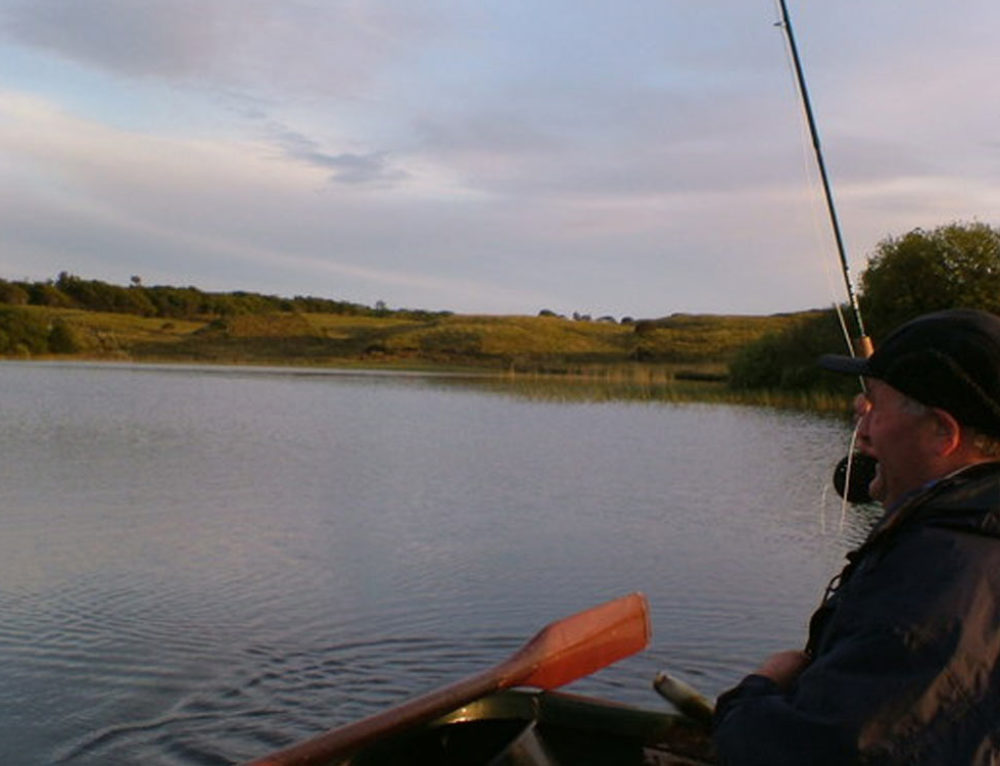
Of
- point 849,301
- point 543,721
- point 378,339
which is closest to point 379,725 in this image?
point 543,721

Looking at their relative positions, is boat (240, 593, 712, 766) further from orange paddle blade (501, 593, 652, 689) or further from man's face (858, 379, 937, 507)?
man's face (858, 379, 937, 507)

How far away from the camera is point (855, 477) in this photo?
10.7 ft

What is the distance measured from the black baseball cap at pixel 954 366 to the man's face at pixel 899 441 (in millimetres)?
37

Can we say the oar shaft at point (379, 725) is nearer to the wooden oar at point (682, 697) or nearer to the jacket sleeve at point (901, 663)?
the wooden oar at point (682, 697)

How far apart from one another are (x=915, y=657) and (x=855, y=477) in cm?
131

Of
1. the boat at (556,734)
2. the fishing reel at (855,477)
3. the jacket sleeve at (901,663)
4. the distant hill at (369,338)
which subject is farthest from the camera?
the distant hill at (369,338)

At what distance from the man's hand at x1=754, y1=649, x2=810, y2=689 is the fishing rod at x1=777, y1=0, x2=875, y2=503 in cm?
81

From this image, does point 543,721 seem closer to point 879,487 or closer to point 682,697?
point 682,697

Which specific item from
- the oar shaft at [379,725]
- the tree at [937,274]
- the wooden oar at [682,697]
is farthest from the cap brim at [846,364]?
the tree at [937,274]

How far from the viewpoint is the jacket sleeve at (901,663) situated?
78.4 inches

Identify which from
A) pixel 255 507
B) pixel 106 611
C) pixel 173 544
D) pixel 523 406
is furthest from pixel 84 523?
pixel 523 406

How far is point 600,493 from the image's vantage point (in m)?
14.8

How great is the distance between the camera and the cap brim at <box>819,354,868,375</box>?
8.13ft

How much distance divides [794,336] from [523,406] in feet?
46.4
